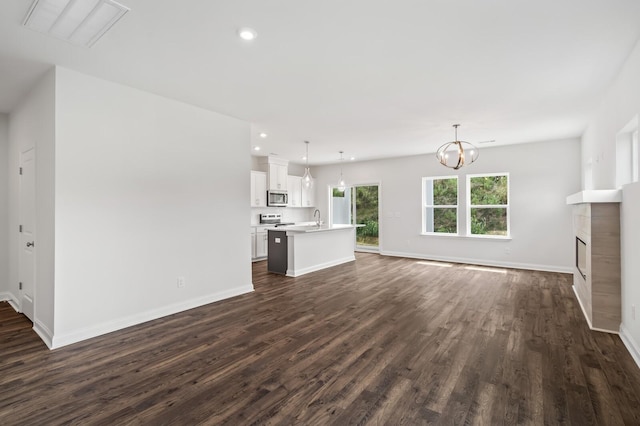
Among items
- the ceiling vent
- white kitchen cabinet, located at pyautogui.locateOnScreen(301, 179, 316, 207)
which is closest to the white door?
the ceiling vent

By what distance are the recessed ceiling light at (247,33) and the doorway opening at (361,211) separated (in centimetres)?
681

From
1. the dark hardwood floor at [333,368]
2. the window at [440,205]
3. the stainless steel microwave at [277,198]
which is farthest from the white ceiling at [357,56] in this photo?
the stainless steel microwave at [277,198]

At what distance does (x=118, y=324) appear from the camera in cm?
342

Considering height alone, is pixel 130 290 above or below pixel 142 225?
below

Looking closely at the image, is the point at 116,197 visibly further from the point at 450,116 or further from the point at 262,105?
the point at 450,116

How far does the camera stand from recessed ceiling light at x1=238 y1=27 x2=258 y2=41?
2430 millimetres

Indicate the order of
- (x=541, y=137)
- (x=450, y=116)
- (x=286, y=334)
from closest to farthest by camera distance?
1. (x=286, y=334)
2. (x=450, y=116)
3. (x=541, y=137)

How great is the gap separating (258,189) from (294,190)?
1431mm

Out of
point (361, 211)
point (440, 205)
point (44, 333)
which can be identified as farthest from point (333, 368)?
point (361, 211)

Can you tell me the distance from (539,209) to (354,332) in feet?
17.7

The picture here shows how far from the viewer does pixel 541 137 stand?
19.9 feet

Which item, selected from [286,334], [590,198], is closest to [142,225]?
[286,334]

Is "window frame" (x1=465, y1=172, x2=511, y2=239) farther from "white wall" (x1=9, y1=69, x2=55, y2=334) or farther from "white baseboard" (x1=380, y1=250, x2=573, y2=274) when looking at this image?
"white wall" (x1=9, y1=69, x2=55, y2=334)

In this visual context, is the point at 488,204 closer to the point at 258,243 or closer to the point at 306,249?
the point at 306,249
